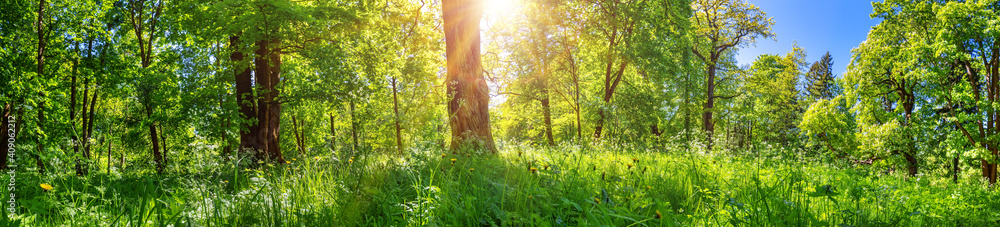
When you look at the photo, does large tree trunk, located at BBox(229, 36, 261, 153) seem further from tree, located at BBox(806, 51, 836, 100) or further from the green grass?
tree, located at BBox(806, 51, 836, 100)

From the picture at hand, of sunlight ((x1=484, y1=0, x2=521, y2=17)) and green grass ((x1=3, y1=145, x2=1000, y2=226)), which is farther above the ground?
sunlight ((x1=484, y1=0, x2=521, y2=17))

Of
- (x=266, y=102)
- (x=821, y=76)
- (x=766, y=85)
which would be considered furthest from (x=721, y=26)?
(x=821, y=76)

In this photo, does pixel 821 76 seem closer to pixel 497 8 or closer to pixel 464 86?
pixel 497 8

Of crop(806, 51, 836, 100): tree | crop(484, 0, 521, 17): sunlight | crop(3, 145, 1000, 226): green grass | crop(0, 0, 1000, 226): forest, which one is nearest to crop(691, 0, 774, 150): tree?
crop(0, 0, 1000, 226): forest

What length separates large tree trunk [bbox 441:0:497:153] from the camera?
7.12 meters

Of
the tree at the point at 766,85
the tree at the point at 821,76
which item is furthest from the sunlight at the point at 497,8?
the tree at the point at 821,76

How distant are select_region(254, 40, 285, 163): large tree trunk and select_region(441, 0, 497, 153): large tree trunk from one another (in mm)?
5243

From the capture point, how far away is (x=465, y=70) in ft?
23.7

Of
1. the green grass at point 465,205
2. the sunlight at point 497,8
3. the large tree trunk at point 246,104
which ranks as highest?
the sunlight at point 497,8

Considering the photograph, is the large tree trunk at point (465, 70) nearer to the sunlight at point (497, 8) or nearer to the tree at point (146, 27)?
the sunlight at point (497, 8)

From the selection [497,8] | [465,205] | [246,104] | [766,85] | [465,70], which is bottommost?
[465,205]

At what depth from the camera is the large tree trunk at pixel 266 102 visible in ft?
32.8

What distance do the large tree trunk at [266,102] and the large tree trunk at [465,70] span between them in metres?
5.24

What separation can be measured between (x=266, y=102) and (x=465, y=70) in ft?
19.7
